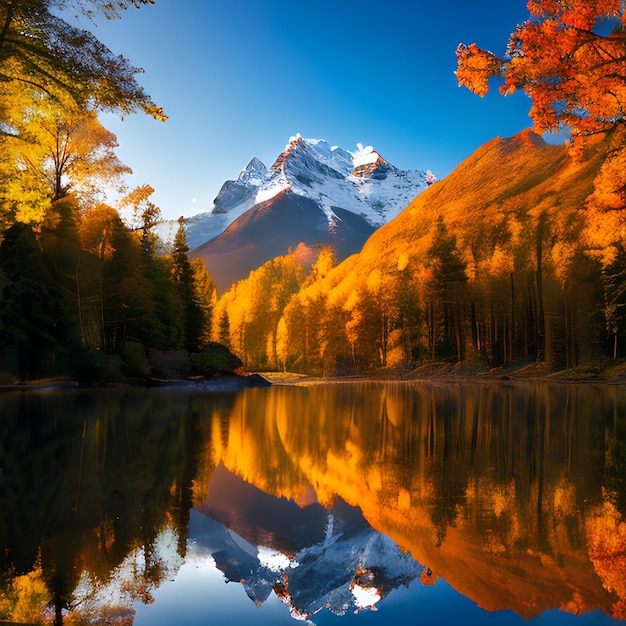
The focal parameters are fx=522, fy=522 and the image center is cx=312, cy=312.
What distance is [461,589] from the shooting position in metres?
2.98

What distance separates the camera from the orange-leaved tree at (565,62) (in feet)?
26.7

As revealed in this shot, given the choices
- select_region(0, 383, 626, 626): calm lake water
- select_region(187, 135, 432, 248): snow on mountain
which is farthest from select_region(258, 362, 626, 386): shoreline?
select_region(187, 135, 432, 248): snow on mountain

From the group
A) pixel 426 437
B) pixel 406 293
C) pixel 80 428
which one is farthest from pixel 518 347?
pixel 80 428

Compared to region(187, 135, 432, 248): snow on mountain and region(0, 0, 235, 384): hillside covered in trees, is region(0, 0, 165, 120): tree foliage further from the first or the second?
region(187, 135, 432, 248): snow on mountain

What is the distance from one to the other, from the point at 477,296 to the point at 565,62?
103 feet

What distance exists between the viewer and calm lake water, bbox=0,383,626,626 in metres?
2.77

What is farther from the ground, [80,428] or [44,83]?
[44,83]

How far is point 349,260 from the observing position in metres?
57.0

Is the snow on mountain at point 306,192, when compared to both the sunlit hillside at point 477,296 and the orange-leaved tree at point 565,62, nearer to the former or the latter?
the sunlit hillside at point 477,296

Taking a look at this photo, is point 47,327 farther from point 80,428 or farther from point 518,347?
point 518,347

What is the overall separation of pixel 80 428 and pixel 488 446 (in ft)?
22.5

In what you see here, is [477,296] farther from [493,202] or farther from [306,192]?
[306,192]

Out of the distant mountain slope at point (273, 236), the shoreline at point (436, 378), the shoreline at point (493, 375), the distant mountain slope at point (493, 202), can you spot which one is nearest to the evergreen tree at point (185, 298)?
the shoreline at point (436, 378)

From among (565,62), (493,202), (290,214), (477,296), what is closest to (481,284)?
(477,296)
